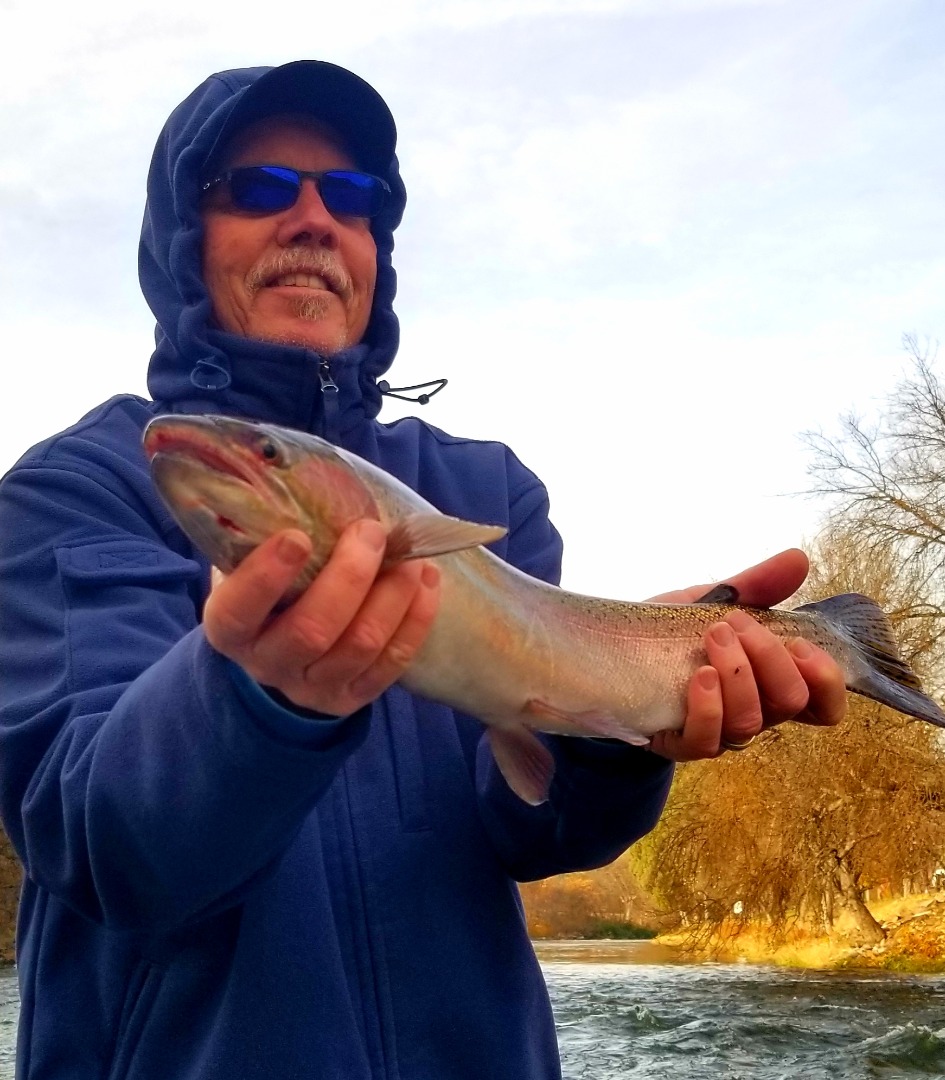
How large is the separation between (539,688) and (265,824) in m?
0.70

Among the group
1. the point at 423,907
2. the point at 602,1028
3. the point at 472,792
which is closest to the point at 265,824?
the point at 423,907

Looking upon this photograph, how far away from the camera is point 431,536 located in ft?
Answer: 5.53

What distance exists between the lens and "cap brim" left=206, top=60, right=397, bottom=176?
3.20 metres

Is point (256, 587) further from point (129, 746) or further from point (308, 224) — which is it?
point (308, 224)

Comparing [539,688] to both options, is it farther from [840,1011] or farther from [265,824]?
[840,1011]

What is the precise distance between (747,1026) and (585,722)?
412 inches

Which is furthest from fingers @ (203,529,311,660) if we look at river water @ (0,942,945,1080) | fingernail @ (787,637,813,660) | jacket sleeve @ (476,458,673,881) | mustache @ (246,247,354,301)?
river water @ (0,942,945,1080)

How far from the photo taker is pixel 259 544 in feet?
5.26

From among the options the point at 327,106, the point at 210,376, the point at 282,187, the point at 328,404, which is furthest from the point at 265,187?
the point at 328,404

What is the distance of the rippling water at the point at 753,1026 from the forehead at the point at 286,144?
24.4 ft

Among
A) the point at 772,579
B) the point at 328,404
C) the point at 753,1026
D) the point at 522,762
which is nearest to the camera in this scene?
the point at 522,762

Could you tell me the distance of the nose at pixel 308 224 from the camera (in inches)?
123

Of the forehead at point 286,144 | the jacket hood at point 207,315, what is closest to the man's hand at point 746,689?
the jacket hood at point 207,315

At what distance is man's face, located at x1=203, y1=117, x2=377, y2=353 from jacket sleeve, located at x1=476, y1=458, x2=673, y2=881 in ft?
4.34
